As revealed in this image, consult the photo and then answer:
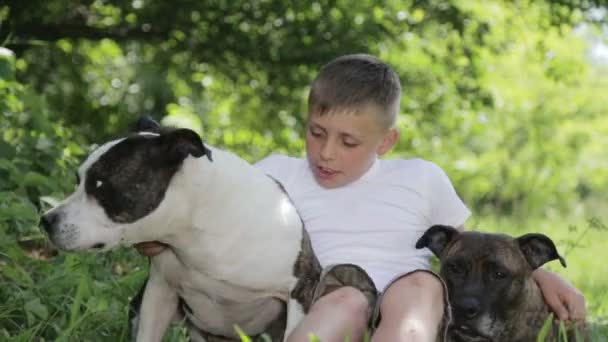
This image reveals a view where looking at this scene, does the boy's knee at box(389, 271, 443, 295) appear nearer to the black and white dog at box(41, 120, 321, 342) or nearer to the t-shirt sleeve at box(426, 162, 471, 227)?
the black and white dog at box(41, 120, 321, 342)

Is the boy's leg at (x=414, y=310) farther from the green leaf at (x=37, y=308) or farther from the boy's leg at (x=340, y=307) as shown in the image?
the green leaf at (x=37, y=308)

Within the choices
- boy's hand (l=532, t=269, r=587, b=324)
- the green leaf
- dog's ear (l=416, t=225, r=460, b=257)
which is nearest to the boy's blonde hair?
dog's ear (l=416, t=225, r=460, b=257)

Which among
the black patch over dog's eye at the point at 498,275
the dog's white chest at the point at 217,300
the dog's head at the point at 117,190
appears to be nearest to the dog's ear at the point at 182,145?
the dog's head at the point at 117,190

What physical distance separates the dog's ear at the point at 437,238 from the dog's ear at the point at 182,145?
126 cm

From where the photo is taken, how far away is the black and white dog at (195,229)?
3633 millimetres

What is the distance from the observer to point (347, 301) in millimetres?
3979

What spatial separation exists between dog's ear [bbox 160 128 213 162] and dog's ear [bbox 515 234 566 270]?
1.80 meters

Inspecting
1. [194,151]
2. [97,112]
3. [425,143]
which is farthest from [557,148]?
[194,151]

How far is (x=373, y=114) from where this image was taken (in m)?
4.51

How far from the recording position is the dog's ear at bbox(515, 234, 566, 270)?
464cm

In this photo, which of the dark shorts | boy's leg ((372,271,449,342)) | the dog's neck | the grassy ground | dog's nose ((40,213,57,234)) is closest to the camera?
dog's nose ((40,213,57,234))

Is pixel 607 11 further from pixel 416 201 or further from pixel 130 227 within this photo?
pixel 130 227

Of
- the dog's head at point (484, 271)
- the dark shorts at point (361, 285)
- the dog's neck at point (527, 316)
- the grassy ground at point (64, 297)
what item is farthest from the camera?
the dog's neck at point (527, 316)

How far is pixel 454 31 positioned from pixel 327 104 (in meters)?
5.01
